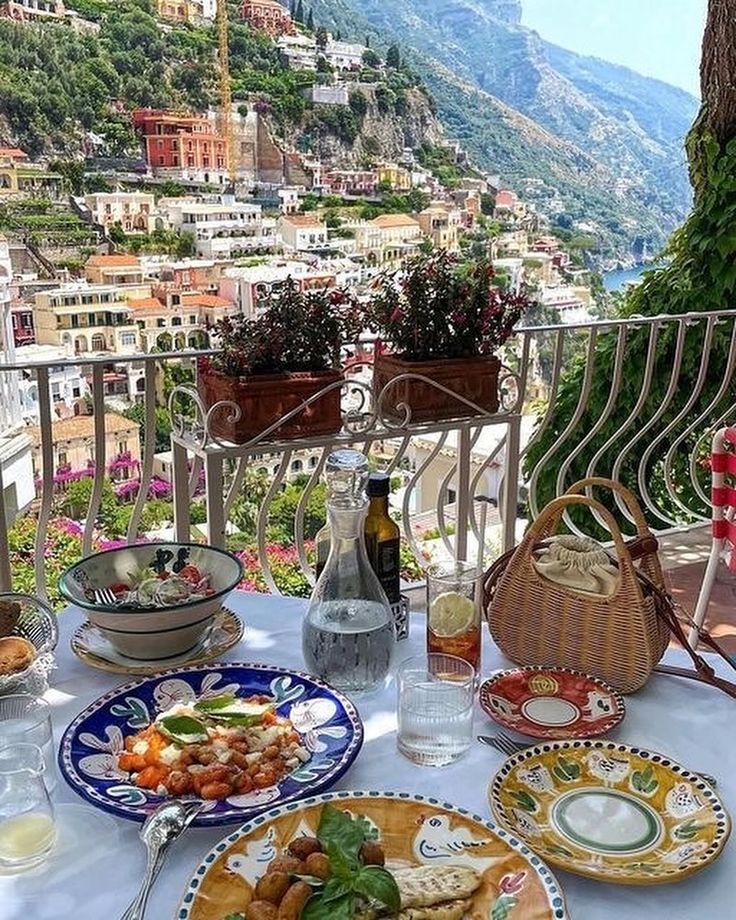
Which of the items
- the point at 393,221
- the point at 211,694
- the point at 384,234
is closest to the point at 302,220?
the point at 393,221

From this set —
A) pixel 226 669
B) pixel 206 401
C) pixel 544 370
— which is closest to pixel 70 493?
pixel 544 370

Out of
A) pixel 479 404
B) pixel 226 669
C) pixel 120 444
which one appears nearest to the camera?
pixel 226 669

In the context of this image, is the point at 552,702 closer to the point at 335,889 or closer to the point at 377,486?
the point at 377,486

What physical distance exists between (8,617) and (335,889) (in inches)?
25.7

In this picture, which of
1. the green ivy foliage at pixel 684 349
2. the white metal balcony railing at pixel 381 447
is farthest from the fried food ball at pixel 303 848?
the green ivy foliage at pixel 684 349

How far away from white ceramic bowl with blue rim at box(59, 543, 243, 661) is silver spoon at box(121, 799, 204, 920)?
12.2 inches

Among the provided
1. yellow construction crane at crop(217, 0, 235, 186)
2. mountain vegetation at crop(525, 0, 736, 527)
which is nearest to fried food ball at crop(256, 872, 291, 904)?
mountain vegetation at crop(525, 0, 736, 527)

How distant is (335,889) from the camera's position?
0.69m

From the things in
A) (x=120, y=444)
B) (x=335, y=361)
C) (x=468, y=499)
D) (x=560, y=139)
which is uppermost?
(x=560, y=139)

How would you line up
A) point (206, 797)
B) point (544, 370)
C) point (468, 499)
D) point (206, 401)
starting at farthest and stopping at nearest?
point (544, 370)
point (468, 499)
point (206, 401)
point (206, 797)

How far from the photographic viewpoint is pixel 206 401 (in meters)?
2.18

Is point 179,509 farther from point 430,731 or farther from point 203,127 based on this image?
point 203,127

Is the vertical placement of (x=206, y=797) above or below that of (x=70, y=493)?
above

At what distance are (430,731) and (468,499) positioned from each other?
5.92 feet
